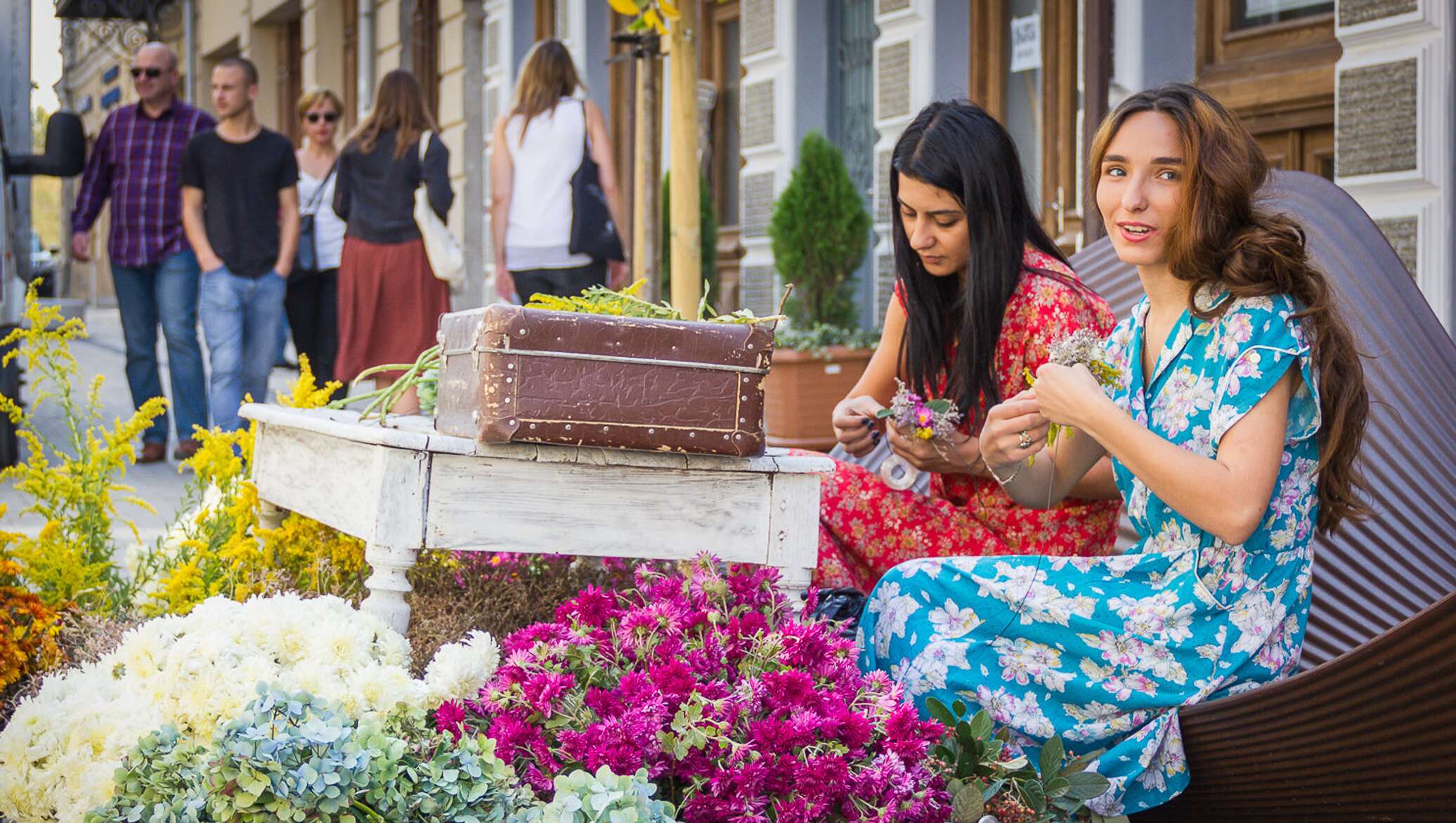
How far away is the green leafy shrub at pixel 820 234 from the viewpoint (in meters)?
8.07

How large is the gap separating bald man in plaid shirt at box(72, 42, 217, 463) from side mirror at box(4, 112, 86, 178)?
0.42 metres

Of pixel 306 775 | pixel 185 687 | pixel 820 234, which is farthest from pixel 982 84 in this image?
pixel 306 775

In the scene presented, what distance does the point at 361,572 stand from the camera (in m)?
3.24

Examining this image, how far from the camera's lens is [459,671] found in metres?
2.25

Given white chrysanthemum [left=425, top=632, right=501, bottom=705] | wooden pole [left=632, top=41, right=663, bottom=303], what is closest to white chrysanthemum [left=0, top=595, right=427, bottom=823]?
white chrysanthemum [left=425, top=632, right=501, bottom=705]

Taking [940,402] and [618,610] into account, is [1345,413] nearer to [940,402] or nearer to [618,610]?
[940,402]

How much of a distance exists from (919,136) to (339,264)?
481cm

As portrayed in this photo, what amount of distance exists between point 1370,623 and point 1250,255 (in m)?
0.98

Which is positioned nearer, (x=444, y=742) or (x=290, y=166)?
(x=444, y=742)

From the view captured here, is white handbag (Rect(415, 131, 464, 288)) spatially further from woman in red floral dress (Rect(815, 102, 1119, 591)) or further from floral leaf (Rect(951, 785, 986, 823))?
floral leaf (Rect(951, 785, 986, 823))

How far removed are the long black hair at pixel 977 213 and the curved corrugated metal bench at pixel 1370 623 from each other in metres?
0.48

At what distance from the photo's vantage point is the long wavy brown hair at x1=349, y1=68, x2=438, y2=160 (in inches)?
268

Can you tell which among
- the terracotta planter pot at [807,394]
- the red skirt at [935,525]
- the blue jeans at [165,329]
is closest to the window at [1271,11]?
the terracotta planter pot at [807,394]

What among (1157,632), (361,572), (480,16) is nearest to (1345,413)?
(1157,632)
